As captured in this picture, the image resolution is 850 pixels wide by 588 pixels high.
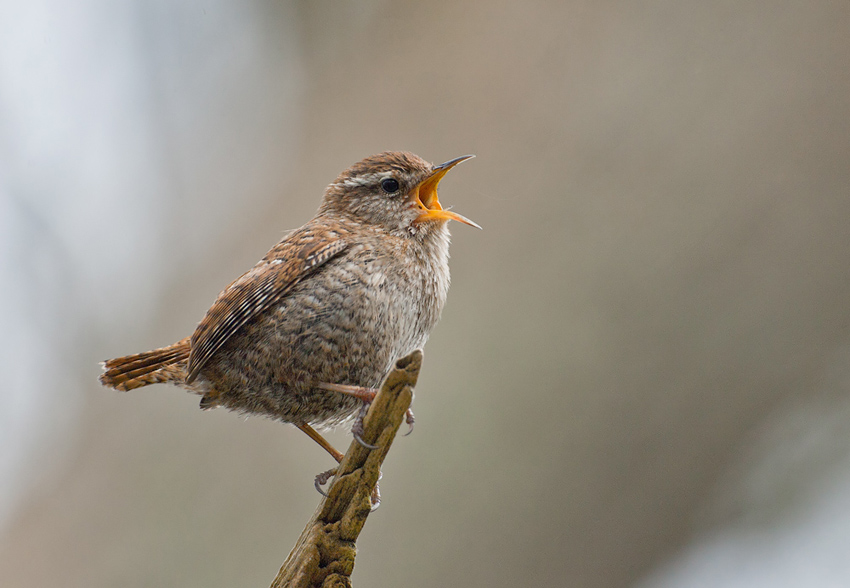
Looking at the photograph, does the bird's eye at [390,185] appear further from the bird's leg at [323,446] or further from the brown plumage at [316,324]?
the bird's leg at [323,446]

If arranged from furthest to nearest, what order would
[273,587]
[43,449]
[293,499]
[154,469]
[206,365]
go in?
[43,449]
[154,469]
[293,499]
[206,365]
[273,587]

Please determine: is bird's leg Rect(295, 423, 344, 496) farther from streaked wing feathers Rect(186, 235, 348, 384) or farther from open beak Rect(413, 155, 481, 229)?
open beak Rect(413, 155, 481, 229)

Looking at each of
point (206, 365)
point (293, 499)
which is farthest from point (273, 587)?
point (293, 499)

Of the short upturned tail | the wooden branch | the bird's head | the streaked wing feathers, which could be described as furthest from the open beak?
the short upturned tail

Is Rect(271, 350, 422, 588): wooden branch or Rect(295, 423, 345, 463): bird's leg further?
Rect(295, 423, 345, 463): bird's leg

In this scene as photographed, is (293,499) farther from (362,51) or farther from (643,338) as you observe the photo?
(362,51)

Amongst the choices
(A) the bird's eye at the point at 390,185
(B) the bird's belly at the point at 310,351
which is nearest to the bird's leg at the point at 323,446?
(B) the bird's belly at the point at 310,351

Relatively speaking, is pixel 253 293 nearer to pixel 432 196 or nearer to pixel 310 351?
pixel 310 351

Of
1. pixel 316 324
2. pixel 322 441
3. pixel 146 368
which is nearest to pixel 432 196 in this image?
pixel 316 324
